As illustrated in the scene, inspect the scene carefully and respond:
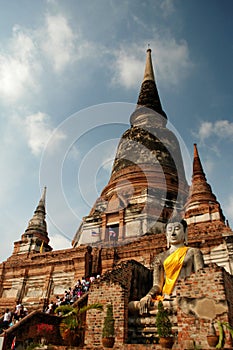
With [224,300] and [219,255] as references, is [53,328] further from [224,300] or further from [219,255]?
[219,255]

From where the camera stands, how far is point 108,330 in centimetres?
749

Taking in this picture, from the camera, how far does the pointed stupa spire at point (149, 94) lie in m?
34.2

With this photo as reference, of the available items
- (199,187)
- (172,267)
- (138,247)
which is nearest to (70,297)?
(138,247)

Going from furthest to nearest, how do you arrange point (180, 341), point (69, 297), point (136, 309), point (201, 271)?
point (69, 297) < point (136, 309) < point (201, 271) < point (180, 341)

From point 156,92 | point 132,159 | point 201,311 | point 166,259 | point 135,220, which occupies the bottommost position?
point 201,311

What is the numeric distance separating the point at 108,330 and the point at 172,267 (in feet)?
9.53

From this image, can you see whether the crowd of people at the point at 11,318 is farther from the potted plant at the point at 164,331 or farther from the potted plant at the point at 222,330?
the potted plant at the point at 222,330

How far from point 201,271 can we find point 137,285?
3.04m

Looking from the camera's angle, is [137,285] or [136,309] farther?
[137,285]

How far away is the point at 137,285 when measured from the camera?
1007 cm

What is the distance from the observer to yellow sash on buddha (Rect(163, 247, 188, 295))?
9.33 meters

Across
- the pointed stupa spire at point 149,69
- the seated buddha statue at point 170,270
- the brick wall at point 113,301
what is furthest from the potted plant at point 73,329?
the pointed stupa spire at point 149,69

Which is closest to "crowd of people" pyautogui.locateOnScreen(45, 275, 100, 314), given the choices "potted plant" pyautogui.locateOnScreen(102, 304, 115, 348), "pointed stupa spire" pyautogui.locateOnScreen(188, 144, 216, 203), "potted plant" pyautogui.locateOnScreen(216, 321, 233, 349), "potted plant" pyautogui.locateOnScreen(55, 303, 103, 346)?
"potted plant" pyautogui.locateOnScreen(55, 303, 103, 346)

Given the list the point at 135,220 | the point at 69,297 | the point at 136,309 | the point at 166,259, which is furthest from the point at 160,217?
the point at 136,309
